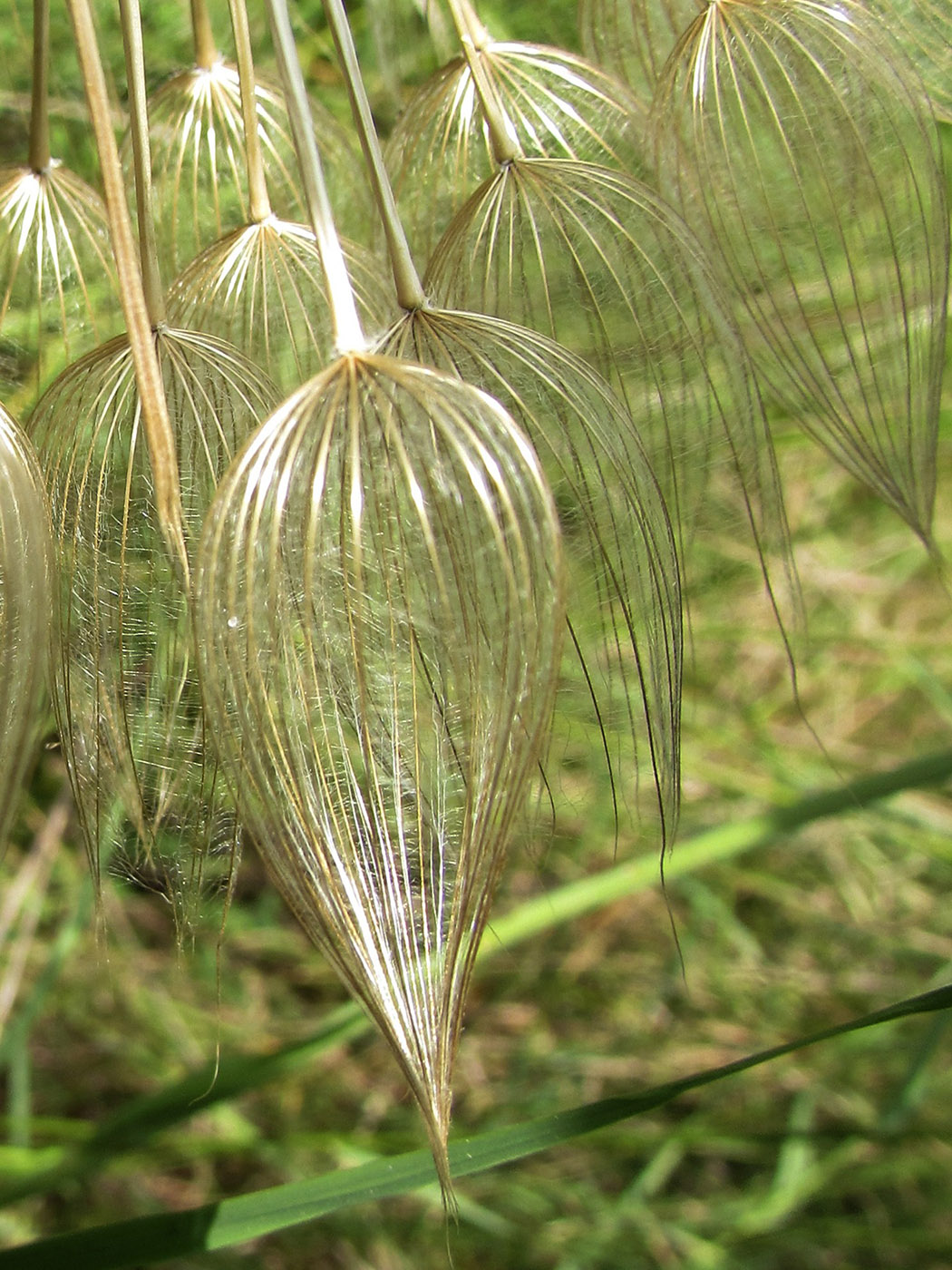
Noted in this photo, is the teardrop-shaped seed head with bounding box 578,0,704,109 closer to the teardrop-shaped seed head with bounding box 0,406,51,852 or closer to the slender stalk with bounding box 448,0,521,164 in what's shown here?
the slender stalk with bounding box 448,0,521,164

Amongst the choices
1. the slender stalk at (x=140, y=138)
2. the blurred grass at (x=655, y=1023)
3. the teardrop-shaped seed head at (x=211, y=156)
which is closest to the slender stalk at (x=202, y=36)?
the teardrop-shaped seed head at (x=211, y=156)

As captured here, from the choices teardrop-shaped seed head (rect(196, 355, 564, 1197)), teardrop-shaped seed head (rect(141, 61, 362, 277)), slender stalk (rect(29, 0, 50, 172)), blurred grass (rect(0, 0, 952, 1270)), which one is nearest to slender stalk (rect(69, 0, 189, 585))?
teardrop-shaped seed head (rect(196, 355, 564, 1197))

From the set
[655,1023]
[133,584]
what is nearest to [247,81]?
[133,584]

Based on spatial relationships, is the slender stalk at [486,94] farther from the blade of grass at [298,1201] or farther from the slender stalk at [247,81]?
the blade of grass at [298,1201]

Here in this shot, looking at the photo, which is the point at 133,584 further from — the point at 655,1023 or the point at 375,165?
the point at 655,1023

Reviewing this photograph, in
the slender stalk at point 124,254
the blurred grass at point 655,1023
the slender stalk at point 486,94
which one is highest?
the slender stalk at point 486,94

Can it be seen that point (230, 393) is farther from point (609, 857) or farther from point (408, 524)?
point (609, 857)
